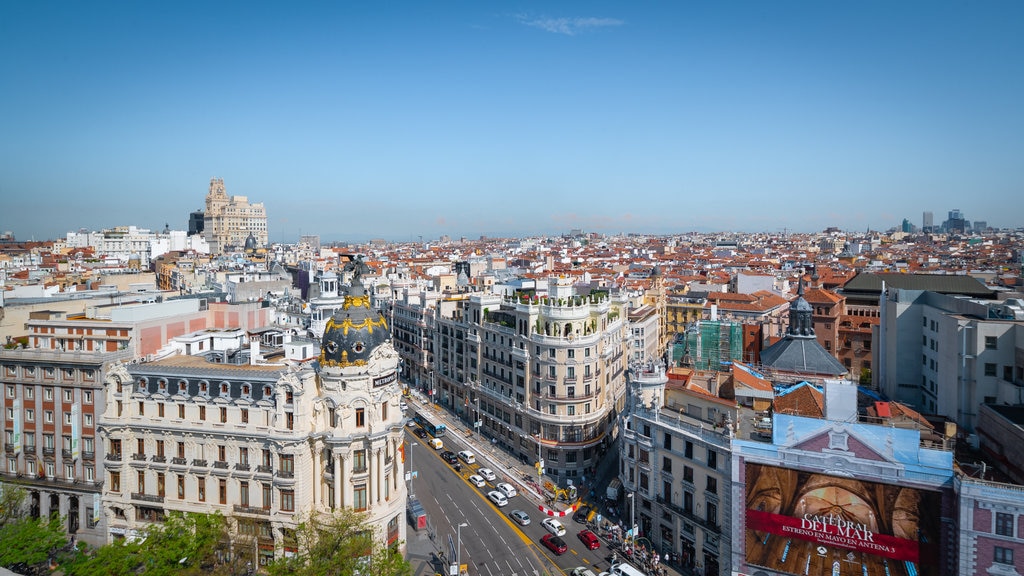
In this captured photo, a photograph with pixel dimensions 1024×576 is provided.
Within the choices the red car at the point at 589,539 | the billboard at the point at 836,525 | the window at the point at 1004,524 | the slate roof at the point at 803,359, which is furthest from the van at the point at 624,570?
the slate roof at the point at 803,359

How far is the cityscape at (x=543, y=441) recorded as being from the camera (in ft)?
145

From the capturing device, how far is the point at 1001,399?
52.9 metres

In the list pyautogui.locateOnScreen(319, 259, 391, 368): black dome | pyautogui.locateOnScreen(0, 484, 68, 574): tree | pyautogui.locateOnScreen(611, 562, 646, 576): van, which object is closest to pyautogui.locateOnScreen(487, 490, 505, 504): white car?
pyautogui.locateOnScreen(611, 562, 646, 576): van

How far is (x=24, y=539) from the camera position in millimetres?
49500

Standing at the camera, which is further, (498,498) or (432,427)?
(432,427)

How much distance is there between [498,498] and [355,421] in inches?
877

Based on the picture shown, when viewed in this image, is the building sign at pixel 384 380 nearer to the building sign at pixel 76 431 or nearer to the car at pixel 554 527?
the car at pixel 554 527

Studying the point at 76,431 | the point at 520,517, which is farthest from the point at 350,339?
the point at 76,431

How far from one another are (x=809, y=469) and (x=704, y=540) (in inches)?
448

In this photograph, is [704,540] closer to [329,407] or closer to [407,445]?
[329,407]

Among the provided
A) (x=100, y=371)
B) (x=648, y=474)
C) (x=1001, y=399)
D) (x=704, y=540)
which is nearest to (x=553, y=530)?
(x=648, y=474)

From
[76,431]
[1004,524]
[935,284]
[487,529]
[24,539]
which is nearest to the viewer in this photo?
[1004,524]

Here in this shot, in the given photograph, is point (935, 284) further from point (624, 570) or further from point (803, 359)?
point (624, 570)

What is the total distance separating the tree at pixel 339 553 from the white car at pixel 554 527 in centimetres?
1692
